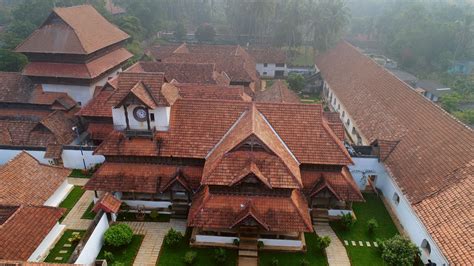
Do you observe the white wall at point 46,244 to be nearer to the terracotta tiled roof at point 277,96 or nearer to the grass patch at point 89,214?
the grass patch at point 89,214

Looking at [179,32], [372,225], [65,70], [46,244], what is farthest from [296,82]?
[46,244]

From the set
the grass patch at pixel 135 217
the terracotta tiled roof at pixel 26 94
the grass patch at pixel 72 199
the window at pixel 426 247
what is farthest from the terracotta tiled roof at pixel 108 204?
the window at pixel 426 247

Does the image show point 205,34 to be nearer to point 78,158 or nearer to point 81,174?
point 78,158

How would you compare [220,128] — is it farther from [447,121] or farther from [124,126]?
[447,121]

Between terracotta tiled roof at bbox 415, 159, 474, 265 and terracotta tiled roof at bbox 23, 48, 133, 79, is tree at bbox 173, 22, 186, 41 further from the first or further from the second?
terracotta tiled roof at bbox 415, 159, 474, 265

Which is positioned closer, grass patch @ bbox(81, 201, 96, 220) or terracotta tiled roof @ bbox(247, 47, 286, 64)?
grass patch @ bbox(81, 201, 96, 220)

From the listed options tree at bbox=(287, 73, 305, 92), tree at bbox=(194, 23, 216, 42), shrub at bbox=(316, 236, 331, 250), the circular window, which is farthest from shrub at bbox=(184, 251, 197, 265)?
tree at bbox=(194, 23, 216, 42)

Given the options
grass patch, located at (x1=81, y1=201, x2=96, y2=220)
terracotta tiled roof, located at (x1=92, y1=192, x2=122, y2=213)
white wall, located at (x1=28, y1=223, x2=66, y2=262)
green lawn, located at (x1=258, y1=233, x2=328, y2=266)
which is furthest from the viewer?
grass patch, located at (x1=81, y1=201, x2=96, y2=220)
